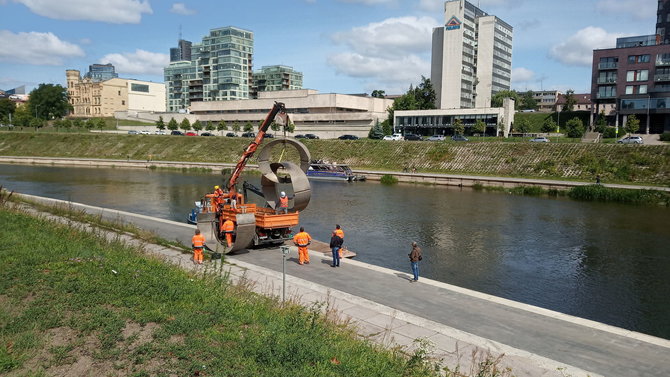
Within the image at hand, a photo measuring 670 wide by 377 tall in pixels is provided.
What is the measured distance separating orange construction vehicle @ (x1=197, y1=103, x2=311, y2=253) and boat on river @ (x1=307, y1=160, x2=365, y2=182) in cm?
3485

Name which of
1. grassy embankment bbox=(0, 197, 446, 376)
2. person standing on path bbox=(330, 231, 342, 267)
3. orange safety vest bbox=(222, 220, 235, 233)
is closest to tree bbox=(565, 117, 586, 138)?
person standing on path bbox=(330, 231, 342, 267)

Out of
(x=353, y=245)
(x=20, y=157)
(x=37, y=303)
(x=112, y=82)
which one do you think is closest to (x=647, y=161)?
(x=353, y=245)

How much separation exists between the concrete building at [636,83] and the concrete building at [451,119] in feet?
48.9

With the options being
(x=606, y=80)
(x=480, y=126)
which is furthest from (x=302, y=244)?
(x=606, y=80)

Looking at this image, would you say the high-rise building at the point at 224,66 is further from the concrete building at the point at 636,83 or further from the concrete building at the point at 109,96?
the concrete building at the point at 636,83

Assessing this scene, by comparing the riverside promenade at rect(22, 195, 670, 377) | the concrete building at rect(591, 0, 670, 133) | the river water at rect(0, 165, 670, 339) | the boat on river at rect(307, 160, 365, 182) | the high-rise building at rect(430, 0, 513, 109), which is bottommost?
the river water at rect(0, 165, 670, 339)

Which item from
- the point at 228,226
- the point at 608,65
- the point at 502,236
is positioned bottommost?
the point at 502,236

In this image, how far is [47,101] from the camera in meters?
136

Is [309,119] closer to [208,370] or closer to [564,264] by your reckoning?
[564,264]

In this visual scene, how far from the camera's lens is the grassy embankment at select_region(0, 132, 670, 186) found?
168 ft

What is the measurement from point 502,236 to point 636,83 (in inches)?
2606

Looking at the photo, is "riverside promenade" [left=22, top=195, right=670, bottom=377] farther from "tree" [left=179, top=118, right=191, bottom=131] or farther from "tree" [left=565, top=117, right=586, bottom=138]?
"tree" [left=179, top=118, right=191, bottom=131]

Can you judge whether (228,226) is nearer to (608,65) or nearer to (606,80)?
(606,80)

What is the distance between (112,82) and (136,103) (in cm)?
977
